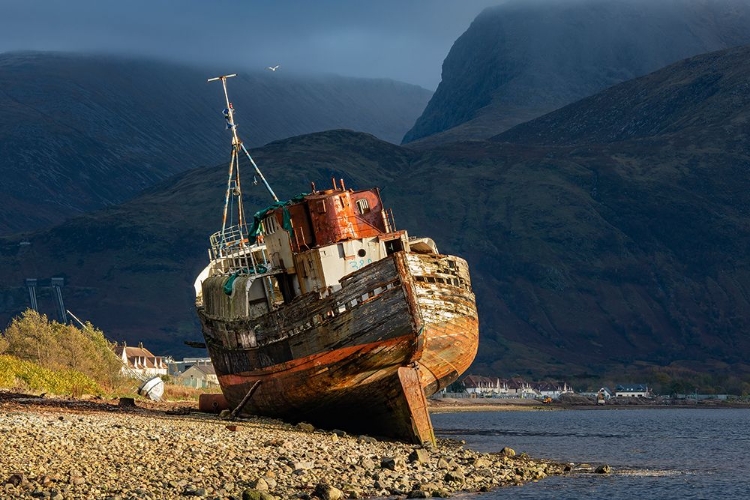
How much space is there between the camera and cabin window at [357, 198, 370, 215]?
1756 inches

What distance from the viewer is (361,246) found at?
139ft

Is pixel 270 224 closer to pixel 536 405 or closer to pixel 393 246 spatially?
pixel 393 246

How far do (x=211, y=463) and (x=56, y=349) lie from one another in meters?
47.0

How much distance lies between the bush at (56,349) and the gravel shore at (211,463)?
106 feet

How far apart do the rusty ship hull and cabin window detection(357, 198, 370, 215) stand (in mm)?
4365

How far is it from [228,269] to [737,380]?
14878cm

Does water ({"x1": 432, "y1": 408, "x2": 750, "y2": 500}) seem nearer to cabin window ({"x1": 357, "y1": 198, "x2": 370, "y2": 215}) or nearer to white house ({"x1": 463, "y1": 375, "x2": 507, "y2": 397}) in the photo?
cabin window ({"x1": 357, "y1": 198, "x2": 370, "y2": 215})

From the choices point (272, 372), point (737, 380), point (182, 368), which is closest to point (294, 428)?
point (272, 372)

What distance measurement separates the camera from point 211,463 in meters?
28.0

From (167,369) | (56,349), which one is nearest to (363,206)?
(56,349)

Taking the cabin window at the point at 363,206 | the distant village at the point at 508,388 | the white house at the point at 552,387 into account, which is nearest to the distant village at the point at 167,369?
the distant village at the point at 508,388

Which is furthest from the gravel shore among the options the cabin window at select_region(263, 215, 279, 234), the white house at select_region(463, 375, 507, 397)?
the white house at select_region(463, 375, 507, 397)

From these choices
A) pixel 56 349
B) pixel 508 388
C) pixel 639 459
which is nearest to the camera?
pixel 639 459

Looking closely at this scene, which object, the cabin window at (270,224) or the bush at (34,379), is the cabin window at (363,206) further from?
the bush at (34,379)
